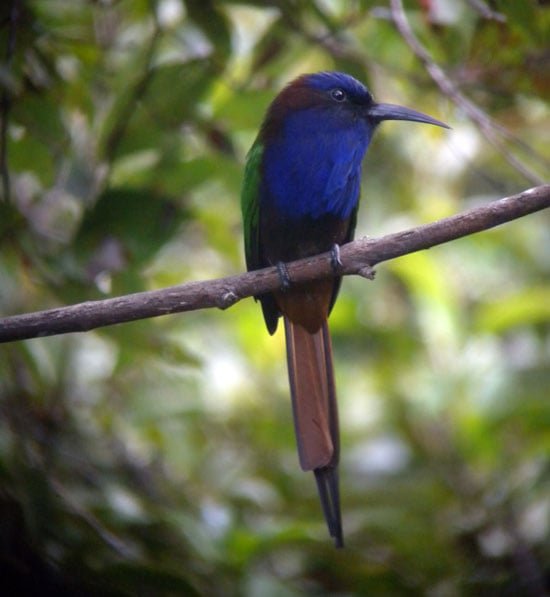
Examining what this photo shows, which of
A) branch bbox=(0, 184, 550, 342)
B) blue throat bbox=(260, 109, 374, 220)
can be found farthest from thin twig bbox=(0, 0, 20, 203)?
blue throat bbox=(260, 109, 374, 220)

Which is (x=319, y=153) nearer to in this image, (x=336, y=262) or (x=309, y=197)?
(x=309, y=197)

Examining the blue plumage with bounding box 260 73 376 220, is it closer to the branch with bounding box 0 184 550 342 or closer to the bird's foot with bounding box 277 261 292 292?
the bird's foot with bounding box 277 261 292 292

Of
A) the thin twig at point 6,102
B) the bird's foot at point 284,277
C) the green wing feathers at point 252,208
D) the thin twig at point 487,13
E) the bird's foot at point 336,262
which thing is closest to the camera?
the bird's foot at point 336,262

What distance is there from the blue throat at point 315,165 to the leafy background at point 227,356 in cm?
27

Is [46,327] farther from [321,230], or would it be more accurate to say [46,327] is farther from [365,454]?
[365,454]

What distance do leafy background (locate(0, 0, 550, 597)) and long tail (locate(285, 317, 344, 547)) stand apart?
1.07ft

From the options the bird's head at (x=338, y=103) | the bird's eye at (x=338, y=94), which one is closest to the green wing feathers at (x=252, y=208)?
the bird's head at (x=338, y=103)

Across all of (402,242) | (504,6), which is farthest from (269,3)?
(402,242)

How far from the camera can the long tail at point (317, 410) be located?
2342mm

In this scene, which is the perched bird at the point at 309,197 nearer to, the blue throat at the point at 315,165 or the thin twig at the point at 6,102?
the blue throat at the point at 315,165

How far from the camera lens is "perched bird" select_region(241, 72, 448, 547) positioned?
2.64 metres

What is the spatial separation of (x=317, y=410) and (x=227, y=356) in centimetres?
129

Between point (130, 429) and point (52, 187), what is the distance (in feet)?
4.00

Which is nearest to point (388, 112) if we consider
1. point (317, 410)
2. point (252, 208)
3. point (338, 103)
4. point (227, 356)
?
point (338, 103)
